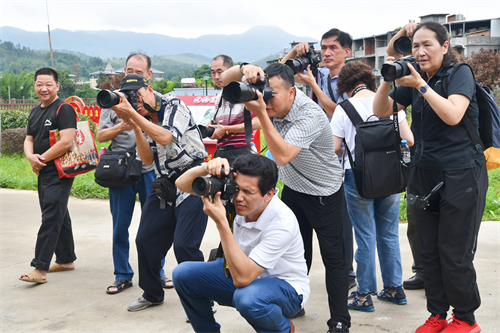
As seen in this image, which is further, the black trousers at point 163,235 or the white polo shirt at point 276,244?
the black trousers at point 163,235

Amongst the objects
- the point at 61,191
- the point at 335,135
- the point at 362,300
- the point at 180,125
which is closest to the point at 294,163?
the point at 335,135

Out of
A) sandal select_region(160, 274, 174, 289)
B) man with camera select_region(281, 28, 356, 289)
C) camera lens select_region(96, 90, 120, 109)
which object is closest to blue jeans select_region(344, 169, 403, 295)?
man with camera select_region(281, 28, 356, 289)

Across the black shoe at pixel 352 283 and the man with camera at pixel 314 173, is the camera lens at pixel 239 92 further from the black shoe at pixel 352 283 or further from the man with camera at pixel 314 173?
the black shoe at pixel 352 283

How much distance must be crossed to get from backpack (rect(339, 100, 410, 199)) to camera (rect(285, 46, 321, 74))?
58 cm

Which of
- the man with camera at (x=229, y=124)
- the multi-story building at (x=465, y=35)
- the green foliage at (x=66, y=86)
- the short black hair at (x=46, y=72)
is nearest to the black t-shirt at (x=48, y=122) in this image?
the short black hair at (x=46, y=72)

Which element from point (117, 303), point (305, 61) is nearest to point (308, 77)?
point (305, 61)

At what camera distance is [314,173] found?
2.93 m

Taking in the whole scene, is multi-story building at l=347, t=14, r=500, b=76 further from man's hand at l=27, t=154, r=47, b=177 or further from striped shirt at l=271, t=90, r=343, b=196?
striped shirt at l=271, t=90, r=343, b=196

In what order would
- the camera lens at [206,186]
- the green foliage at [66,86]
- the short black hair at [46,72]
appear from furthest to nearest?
the green foliage at [66,86] → the short black hair at [46,72] → the camera lens at [206,186]

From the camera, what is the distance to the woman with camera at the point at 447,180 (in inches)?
108

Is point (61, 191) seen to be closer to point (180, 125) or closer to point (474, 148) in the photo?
point (180, 125)

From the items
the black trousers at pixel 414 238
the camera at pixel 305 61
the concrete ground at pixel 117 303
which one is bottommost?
the concrete ground at pixel 117 303

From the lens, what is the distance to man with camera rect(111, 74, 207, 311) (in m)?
3.19

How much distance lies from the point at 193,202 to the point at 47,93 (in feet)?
6.62
